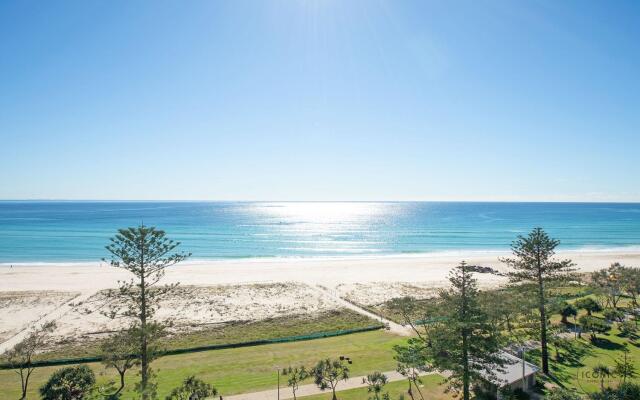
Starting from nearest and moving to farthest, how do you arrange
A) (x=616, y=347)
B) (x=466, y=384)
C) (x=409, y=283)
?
(x=466, y=384) → (x=616, y=347) → (x=409, y=283)

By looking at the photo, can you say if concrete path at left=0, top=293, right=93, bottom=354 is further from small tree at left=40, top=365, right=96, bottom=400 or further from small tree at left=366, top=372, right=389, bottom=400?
small tree at left=366, top=372, right=389, bottom=400

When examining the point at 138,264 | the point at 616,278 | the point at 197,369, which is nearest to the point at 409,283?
the point at 616,278

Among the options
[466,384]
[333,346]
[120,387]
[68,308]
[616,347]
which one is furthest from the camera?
[68,308]

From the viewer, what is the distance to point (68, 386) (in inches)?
787

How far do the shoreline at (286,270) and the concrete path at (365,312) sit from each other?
5110mm

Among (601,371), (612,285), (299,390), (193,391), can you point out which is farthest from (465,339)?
(612,285)

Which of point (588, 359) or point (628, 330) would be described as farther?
point (628, 330)

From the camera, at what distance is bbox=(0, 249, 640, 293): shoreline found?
58781 mm

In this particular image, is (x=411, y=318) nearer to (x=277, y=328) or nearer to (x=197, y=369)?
(x=277, y=328)

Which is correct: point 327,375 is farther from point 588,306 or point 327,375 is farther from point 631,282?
point 631,282

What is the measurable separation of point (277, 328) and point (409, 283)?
28.3 meters

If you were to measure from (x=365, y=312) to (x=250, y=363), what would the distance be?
1853cm

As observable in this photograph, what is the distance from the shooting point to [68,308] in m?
43.8

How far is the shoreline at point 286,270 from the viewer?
58.8m
